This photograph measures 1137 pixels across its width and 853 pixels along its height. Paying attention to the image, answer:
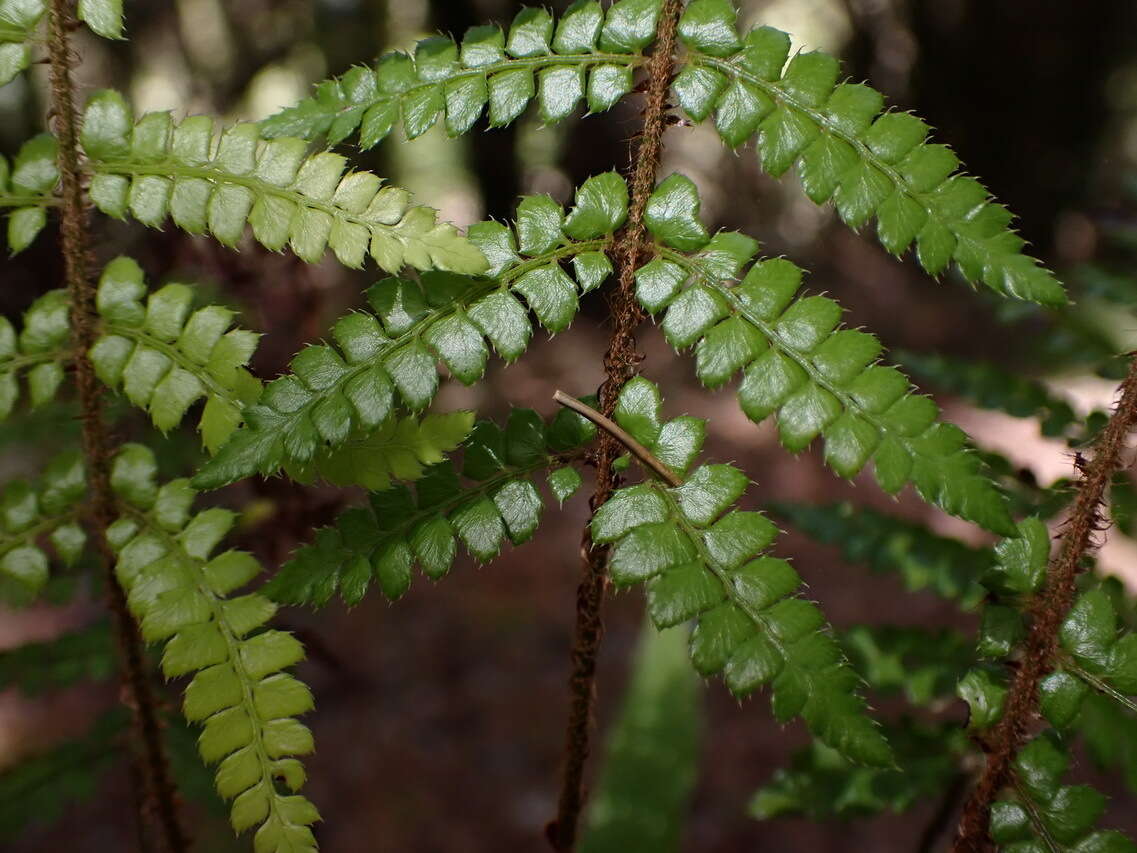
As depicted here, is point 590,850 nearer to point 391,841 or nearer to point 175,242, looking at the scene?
point 175,242

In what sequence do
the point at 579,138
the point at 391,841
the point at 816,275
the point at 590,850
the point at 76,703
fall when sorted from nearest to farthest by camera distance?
the point at 590,850, the point at 391,841, the point at 76,703, the point at 579,138, the point at 816,275

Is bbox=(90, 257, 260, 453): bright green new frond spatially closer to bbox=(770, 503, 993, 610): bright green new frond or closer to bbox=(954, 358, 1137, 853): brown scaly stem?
bbox=(954, 358, 1137, 853): brown scaly stem

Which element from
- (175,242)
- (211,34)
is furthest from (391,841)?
(211,34)

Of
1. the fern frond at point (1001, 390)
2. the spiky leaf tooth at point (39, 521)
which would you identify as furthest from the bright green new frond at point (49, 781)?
the fern frond at point (1001, 390)


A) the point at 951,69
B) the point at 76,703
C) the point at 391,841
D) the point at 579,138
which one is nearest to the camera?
the point at 391,841

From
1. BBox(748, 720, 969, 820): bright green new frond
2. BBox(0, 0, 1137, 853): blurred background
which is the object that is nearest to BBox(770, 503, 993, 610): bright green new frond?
BBox(0, 0, 1137, 853): blurred background

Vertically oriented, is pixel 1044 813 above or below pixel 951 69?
below

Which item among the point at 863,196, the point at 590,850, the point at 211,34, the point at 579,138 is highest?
the point at 211,34
